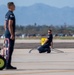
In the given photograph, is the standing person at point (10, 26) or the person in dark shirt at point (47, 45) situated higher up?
the standing person at point (10, 26)

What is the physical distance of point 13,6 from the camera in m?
15.3

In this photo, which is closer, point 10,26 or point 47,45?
point 10,26

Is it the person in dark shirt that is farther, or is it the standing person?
the person in dark shirt

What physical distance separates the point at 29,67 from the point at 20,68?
0.47 m

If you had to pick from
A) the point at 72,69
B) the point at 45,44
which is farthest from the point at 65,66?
the point at 45,44

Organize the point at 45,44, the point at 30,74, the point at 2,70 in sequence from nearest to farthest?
the point at 30,74
the point at 2,70
the point at 45,44

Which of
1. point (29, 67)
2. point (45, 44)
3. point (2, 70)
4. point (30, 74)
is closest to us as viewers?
point (30, 74)

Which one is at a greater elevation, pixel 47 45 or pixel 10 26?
pixel 10 26

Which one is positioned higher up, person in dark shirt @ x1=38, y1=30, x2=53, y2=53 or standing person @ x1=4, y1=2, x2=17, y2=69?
standing person @ x1=4, y1=2, x2=17, y2=69

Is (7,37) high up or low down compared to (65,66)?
up

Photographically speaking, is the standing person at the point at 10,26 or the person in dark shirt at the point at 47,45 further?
the person in dark shirt at the point at 47,45

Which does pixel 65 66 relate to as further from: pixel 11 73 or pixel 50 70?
pixel 11 73

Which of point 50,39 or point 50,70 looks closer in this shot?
point 50,70

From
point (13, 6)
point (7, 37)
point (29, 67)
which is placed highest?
point (13, 6)
